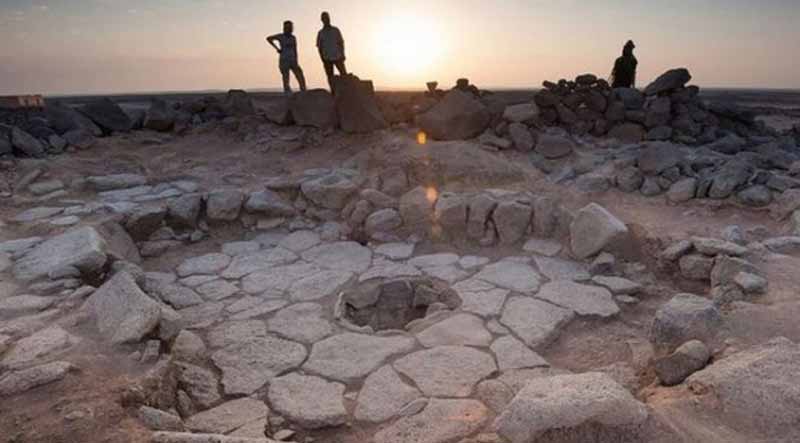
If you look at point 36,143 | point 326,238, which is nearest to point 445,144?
point 326,238

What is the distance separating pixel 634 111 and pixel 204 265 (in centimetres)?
758

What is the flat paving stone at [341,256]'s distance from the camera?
4801 millimetres

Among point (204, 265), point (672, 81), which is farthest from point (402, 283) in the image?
point (672, 81)

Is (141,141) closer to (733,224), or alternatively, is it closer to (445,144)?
(445,144)

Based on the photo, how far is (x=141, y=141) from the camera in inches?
316

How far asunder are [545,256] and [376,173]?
2623 millimetres

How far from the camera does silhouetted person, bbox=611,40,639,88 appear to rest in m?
10.3

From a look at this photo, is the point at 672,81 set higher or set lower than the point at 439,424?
higher

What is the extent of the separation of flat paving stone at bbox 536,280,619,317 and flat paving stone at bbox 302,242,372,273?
1828 mm

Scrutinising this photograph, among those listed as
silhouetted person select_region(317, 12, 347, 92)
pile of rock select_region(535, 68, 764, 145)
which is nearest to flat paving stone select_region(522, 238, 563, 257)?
pile of rock select_region(535, 68, 764, 145)

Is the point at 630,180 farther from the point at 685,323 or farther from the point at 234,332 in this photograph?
the point at 234,332

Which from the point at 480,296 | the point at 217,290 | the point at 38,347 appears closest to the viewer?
the point at 38,347

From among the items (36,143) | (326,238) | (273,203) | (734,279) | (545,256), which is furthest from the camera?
(36,143)

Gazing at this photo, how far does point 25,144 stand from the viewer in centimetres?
698
